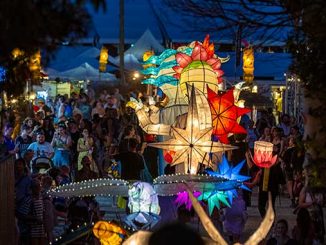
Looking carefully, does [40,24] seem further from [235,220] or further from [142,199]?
[235,220]

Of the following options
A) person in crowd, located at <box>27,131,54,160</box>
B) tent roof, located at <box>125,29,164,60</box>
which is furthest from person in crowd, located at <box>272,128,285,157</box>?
tent roof, located at <box>125,29,164,60</box>

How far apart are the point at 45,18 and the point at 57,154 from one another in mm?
14399

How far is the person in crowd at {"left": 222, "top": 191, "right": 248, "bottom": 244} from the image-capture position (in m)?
13.5

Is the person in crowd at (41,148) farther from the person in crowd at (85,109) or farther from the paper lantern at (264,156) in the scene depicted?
the person in crowd at (85,109)

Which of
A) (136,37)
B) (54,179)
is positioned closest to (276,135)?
(54,179)

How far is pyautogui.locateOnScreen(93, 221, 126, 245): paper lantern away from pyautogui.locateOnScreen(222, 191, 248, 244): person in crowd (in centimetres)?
539

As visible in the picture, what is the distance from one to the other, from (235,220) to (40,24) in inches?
346

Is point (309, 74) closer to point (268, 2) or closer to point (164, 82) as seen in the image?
point (268, 2)

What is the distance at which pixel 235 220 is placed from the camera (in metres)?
A: 13.6

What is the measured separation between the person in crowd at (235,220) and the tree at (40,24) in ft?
26.7

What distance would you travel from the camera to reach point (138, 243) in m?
7.24

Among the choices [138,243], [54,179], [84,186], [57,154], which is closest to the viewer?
[138,243]

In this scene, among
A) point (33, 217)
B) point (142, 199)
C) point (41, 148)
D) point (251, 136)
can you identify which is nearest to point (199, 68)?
point (41, 148)

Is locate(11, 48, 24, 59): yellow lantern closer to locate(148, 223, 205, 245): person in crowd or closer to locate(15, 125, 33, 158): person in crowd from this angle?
locate(148, 223, 205, 245): person in crowd
